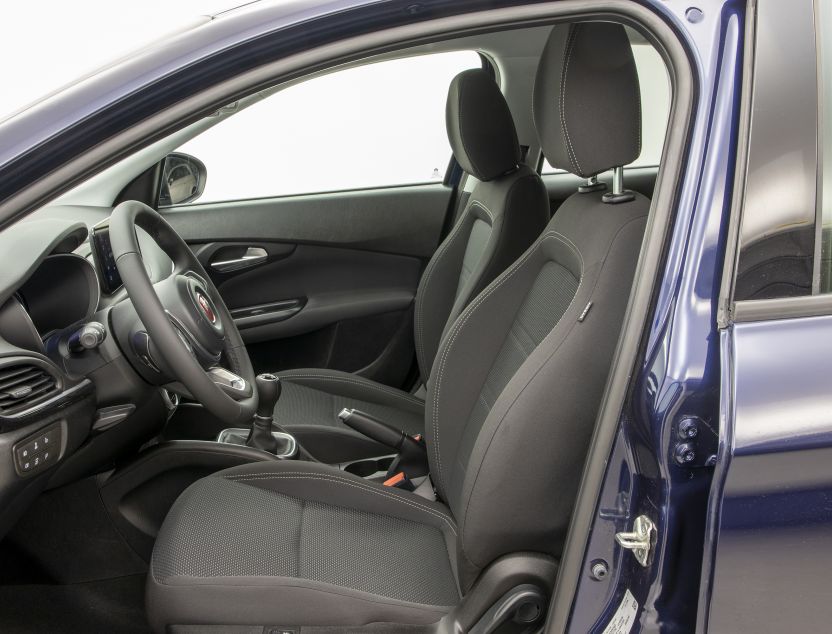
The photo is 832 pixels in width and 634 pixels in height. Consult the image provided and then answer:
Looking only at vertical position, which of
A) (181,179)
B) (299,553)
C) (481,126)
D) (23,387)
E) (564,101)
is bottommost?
(299,553)

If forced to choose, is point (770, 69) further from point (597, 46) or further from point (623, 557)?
Answer: point (623, 557)

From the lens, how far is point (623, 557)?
109cm

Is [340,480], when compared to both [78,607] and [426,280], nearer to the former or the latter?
[78,607]

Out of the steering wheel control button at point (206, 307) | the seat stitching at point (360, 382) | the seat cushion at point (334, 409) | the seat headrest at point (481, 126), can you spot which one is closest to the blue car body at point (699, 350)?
the steering wheel control button at point (206, 307)

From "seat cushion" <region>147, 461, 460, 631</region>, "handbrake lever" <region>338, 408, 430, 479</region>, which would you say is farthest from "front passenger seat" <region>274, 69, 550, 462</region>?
"seat cushion" <region>147, 461, 460, 631</region>

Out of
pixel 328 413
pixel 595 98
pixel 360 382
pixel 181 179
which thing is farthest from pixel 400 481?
pixel 181 179

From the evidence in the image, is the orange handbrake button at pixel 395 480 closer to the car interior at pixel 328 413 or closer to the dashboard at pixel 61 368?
the car interior at pixel 328 413

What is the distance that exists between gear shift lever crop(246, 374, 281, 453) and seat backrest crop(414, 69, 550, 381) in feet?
1.41

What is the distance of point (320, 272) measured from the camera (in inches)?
113

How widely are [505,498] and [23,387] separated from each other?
746 millimetres

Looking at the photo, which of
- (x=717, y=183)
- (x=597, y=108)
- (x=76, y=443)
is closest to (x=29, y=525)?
(x=76, y=443)

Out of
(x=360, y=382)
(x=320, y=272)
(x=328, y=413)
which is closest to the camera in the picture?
(x=328, y=413)

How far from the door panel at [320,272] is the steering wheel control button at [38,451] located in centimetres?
136

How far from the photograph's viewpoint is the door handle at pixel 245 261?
2785 mm
